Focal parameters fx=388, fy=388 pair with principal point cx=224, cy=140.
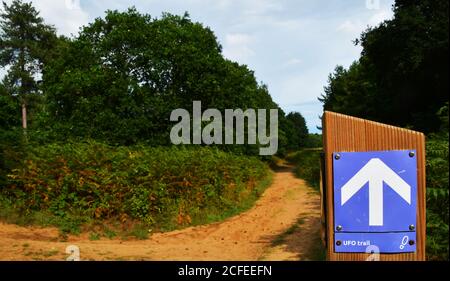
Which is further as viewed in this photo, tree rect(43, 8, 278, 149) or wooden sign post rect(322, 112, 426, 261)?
tree rect(43, 8, 278, 149)

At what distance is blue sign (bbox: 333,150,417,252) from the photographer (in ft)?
9.22

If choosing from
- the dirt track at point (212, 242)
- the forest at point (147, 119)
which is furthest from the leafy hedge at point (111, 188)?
the dirt track at point (212, 242)

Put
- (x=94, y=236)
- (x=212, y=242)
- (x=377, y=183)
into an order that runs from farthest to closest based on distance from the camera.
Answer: (x=94, y=236) < (x=212, y=242) < (x=377, y=183)


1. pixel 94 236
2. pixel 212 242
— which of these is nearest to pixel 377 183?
pixel 212 242

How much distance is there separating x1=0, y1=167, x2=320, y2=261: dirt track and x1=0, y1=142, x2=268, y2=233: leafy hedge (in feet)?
2.99

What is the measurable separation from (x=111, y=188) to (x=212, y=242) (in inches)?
154

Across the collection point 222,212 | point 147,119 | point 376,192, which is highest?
point 147,119

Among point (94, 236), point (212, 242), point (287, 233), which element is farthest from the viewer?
point (94, 236)

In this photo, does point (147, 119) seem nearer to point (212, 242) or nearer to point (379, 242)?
point (212, 242)

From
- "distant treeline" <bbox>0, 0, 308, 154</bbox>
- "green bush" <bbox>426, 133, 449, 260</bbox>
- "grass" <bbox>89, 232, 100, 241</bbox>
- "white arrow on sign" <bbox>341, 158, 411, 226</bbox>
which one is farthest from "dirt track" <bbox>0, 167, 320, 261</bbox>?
"distant treeline" <bbox>0, 0, 308, 154</bbox>

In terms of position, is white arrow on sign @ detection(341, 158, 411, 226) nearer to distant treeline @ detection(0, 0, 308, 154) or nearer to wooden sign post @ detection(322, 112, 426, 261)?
wooden sign post @ detection(322, 112, 426, 261)

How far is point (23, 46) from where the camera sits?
39938mm
